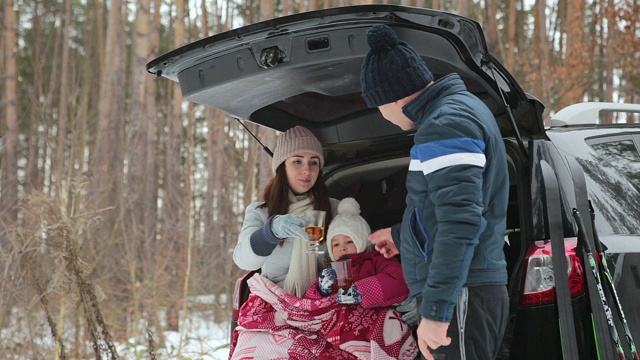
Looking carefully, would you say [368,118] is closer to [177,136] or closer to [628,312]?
[628,312]

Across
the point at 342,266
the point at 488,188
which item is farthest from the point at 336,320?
the point at 488,188

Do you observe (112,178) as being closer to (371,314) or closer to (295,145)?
(295,145)

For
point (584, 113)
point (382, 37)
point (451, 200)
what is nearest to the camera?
point (451, 200)

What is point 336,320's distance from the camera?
127 inches

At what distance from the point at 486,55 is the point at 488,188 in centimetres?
57

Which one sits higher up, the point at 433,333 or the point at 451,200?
the point at 451,200

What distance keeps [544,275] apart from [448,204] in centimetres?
63

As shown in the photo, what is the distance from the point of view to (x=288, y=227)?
341 centimetres

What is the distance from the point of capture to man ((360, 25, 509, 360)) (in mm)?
2410

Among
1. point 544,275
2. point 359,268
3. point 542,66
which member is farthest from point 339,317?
point 542,66

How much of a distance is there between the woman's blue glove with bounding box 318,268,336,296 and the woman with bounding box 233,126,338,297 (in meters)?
0.18

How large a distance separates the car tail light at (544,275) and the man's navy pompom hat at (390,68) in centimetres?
76

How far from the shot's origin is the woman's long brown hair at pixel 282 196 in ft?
12.7

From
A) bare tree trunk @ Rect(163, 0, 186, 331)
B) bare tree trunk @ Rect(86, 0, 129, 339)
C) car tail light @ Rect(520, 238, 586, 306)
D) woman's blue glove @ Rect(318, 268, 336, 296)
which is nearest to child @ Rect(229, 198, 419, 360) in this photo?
woman's blue glove @ Rect(318, 268, 336, 296)
